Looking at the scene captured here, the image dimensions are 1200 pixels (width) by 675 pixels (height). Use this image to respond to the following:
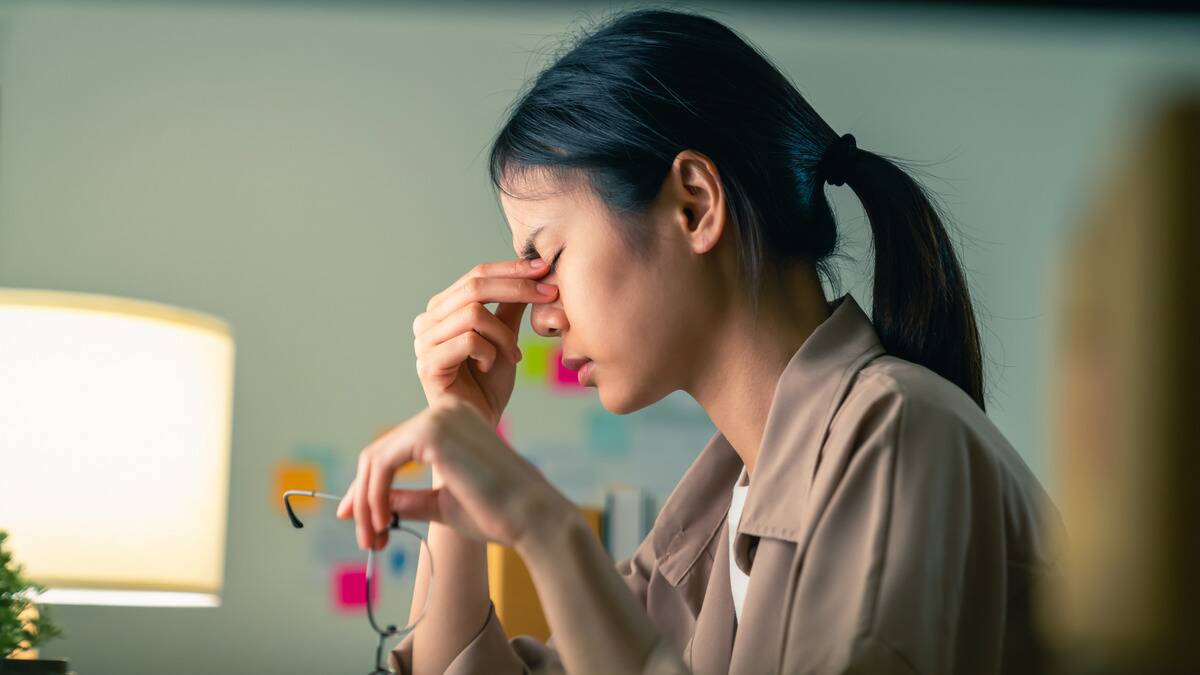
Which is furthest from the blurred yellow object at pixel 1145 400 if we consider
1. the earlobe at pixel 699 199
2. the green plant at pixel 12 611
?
the green plant at pixel 12 611

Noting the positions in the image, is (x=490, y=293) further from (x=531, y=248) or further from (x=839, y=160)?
(x=839, y=160)

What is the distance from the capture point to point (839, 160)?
1.32 m

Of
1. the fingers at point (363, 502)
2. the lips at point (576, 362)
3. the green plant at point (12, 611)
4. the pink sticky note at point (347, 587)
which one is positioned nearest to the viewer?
the fingers at point (363, 502)

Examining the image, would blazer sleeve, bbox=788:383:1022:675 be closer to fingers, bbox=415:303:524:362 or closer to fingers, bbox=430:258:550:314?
fingers, bbox=430:258:550:314

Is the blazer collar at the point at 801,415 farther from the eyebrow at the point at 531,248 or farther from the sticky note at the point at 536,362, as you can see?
the sticky note at the point at 536,362

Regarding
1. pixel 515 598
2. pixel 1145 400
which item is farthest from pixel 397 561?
pixel 1145 400

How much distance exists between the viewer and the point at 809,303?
129cm

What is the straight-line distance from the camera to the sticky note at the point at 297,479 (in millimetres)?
3137

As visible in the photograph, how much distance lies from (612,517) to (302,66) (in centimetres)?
148

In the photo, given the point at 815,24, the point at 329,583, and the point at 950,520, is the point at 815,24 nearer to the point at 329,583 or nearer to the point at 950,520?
the point at 950,520

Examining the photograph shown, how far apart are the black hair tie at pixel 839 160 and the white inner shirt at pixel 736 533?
1.14 feet

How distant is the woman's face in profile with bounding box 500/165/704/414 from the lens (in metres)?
1.24

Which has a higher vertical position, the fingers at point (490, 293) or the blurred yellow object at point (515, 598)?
the fingers at point (490, 293)

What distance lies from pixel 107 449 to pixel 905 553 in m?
1.17
